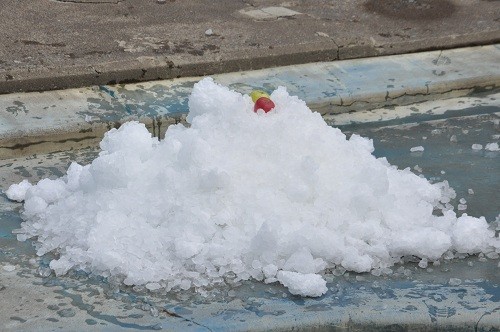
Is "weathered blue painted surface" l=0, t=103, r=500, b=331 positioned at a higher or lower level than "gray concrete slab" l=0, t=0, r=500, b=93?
lower

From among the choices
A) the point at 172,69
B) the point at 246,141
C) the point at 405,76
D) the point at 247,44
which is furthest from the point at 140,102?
the point at 405,76

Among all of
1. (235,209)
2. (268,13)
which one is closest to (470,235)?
(235,209)

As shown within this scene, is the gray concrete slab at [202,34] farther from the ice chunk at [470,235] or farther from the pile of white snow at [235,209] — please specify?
the ice chunk at [470,235]

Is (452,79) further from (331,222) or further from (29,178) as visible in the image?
(29,178)

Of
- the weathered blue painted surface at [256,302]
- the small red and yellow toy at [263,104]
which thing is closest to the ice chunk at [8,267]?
the weathered blue painted surface at [256,302]

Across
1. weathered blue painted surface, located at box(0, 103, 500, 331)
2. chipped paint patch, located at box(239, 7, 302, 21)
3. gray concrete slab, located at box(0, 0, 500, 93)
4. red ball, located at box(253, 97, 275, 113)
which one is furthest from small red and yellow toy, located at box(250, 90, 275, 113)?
chipped paint patch, located at box(239, 7, 302, 21)

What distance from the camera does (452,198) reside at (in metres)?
3.58

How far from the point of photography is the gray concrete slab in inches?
169

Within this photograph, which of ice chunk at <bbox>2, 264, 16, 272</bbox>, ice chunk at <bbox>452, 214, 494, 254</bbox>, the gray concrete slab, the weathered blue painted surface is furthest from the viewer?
the gray concrete slab

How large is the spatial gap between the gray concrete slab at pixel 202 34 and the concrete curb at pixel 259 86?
0.21 ft

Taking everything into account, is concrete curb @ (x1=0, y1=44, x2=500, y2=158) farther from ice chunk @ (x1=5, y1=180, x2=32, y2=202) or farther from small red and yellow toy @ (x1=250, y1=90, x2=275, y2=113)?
small red and yellow toy @ (x1=250, y1=90, x2=275, y2=113)

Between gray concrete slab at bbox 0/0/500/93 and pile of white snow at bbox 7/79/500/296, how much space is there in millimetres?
956

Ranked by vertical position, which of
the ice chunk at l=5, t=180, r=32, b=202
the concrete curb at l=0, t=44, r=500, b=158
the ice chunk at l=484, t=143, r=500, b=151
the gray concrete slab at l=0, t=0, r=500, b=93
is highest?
the gray concrete slab at l=0, t=0, r=500, b=93

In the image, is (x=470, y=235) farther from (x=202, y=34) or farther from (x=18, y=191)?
(x=202, y=34)
